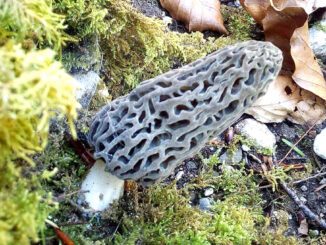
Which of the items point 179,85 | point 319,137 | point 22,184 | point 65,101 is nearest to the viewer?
point 65,101

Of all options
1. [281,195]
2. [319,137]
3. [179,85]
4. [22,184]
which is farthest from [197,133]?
[319,137]

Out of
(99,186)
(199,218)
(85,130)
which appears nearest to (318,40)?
(199,218)

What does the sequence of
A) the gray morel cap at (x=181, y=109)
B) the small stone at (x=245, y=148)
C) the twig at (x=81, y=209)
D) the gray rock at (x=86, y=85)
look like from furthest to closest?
the small stone at (x=245, y=148) → the gray rock at (x=86, y=85) → the twig at (x=81, y=209) → the gray morel cap at (x=181, y=109)

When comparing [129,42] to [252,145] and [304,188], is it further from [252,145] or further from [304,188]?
[304,188]

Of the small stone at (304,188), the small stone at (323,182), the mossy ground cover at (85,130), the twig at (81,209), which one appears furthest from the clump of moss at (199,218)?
the small stone at (323,182)

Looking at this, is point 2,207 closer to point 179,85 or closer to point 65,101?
point 65,101

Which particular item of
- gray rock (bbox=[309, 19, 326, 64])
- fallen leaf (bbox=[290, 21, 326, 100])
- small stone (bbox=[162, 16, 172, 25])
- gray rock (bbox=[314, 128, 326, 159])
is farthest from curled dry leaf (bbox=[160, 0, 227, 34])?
gray rock (bbox=[314, 128, 326, 159])

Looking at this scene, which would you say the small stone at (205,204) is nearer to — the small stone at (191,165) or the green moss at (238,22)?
the small stone at (191,165)
